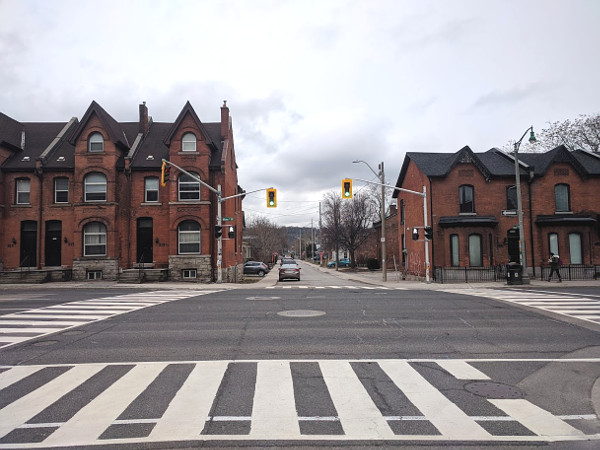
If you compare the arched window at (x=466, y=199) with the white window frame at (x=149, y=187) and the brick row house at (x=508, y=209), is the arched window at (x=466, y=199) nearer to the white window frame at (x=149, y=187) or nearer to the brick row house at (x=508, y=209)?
the brick row house at (x=508, y=209)

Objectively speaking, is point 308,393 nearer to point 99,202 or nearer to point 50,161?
point 99,202

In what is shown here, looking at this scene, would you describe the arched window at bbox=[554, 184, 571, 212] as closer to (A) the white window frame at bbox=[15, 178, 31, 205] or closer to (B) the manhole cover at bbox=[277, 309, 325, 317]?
(B) the manhole cover at bbox=[277, 309, 325, 317]

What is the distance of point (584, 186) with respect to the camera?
101 feet

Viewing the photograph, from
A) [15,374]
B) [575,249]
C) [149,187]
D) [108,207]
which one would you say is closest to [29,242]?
[108,207]

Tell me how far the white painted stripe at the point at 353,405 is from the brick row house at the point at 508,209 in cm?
2393

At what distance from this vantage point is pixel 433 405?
560 cm

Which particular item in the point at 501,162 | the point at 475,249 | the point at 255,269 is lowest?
the point at 255,269

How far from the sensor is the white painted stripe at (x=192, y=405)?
4.76 meters

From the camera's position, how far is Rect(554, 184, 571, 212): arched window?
101 feet

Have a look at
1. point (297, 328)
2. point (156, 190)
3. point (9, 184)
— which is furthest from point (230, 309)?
point (9, 184)

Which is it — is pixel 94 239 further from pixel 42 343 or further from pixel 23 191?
pixel 42 343

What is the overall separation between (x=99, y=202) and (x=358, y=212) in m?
35.6

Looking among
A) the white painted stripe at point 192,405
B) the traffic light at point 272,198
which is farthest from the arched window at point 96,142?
the white painted stripe at point 192,405

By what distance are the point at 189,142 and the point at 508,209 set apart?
900 inches
